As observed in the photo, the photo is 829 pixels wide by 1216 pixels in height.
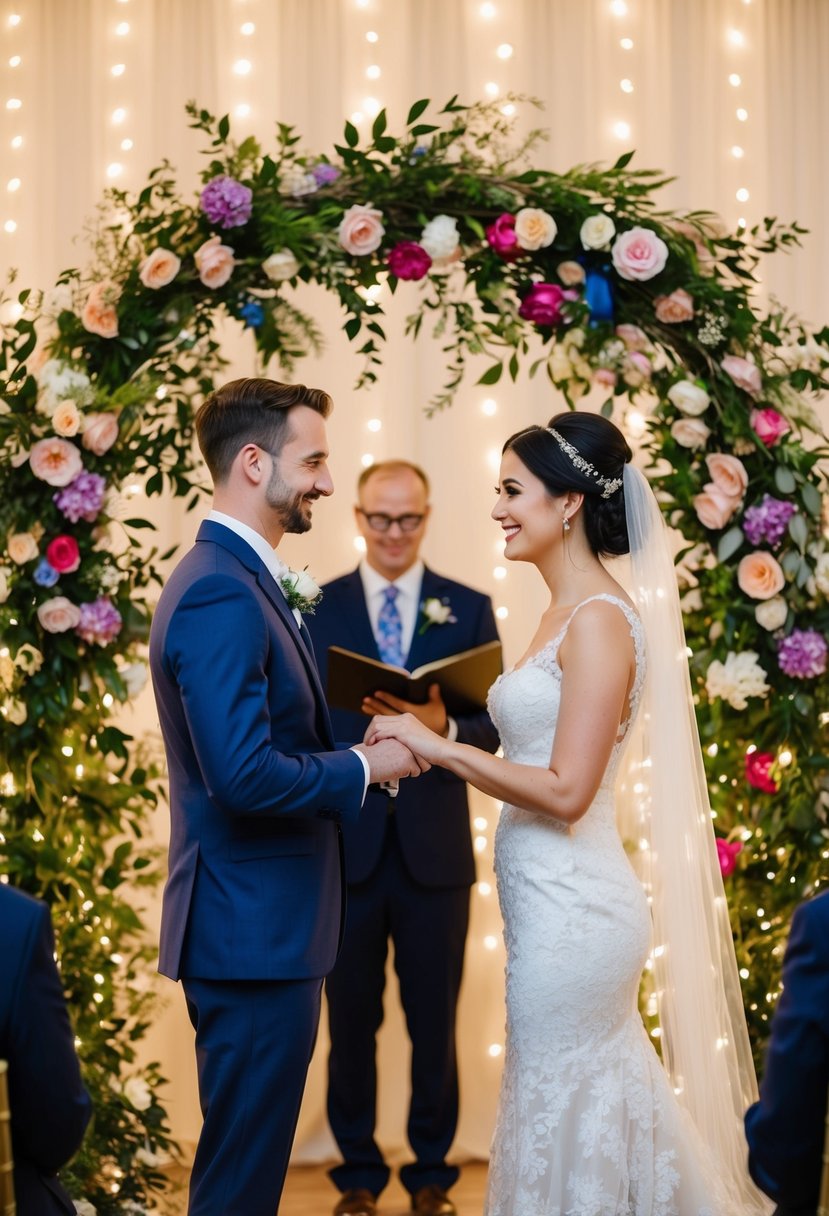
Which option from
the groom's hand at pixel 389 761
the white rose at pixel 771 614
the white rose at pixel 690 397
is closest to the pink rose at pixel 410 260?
the white rose at pixel 690 397

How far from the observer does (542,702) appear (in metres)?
2.93

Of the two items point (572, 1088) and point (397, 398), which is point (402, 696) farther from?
point (397, 398)

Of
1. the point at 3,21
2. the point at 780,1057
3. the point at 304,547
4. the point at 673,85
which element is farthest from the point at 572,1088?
the point at 3,21

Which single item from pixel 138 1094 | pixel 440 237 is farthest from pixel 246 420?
pixel 138 1094

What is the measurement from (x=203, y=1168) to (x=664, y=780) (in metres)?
1.34

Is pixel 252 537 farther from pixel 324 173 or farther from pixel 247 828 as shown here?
pixel 324 173

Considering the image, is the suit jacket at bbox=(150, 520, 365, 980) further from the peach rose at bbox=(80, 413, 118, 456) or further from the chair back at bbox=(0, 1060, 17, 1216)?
the peach rose at bbox=(80, 413, 118, 456)

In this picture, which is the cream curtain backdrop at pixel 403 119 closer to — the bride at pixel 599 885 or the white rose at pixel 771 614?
the white rose at pixel 771 614

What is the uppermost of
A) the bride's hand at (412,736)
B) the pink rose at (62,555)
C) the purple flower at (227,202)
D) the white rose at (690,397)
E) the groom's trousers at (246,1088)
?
the purple flower at (227,202)

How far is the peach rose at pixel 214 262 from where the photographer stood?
11.7 feet

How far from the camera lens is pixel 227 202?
357cm

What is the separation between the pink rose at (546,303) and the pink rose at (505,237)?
0.12m

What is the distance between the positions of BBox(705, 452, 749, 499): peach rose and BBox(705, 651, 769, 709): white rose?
45cm

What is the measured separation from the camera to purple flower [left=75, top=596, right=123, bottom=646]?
3.62 m
